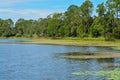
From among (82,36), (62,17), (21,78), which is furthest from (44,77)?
(62,17)

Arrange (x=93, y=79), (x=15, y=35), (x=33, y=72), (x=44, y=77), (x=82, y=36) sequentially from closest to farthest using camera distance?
(x=93, y=79)
(x=44, y=77)
(x=33, y=72)
(x=82, y=36)
(x=15, y=35)

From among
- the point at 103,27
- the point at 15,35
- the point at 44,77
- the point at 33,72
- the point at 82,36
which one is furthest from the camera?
the point at 15,35

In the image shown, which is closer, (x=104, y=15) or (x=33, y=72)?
(x=33, y=72)

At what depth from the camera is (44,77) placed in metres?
28.4

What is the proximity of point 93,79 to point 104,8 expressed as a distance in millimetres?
84807

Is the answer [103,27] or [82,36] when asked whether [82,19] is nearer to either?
[82,36]

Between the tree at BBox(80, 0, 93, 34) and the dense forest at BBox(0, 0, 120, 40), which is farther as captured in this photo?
the tree at BBox(80, 0, 93, 34)

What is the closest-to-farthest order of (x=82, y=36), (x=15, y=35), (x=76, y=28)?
(x=82, y=36), (x=76, y=28), (x=15, y=35)

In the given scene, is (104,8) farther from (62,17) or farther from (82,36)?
(62,17)

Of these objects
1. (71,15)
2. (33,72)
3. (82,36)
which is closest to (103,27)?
(82,36)

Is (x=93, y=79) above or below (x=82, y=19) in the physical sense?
below

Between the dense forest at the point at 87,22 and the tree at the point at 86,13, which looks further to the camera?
the tree at the point at 86,13

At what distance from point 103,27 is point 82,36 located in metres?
14.5

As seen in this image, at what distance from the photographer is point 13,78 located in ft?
91.0
